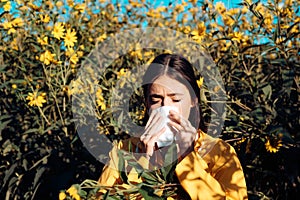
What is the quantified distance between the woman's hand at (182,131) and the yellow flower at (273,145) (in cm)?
82

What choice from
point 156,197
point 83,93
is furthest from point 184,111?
point 83,93

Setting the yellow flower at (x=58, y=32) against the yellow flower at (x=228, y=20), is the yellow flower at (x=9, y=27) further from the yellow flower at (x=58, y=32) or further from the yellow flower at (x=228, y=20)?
the yellow flower at (x=228, y=20)

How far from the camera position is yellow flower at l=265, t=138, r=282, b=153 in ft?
6.48

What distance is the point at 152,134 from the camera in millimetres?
1240

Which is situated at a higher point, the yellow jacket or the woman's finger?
the woman's finger

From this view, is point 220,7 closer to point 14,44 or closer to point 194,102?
point 14,44

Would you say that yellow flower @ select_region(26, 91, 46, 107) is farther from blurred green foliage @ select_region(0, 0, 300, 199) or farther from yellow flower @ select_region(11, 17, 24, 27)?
yellow flower @ select_region(11, 17, 24, 27)

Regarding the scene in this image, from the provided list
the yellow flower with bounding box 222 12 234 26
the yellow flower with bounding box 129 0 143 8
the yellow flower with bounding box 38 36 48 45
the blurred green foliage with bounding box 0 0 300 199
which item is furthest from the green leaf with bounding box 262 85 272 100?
the yellow flower with bounding box 129 0 143 8

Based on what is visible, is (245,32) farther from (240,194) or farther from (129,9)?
(240,194)

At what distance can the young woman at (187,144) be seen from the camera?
A: 4.04ft

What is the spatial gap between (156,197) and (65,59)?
191cm

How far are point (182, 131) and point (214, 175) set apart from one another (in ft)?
0.69

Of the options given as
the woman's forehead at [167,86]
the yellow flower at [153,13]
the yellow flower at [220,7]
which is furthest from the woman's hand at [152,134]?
the yellow flower at [153,13]

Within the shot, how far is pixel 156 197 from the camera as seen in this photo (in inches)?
35.2
